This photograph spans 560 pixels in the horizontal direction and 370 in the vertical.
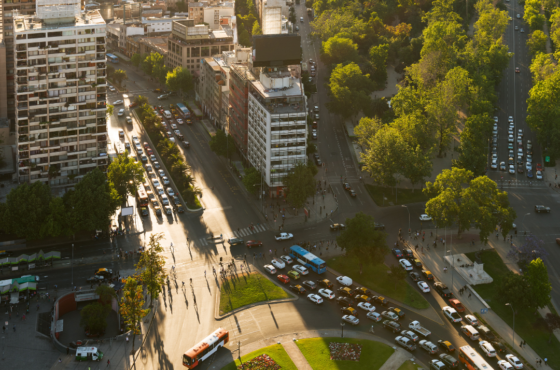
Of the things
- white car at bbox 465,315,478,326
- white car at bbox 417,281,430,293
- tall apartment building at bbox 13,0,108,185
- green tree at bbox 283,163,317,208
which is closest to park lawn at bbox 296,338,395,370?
white car at bbox 465,315,478,326

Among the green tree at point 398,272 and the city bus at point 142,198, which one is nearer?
the green tree at point 398,272

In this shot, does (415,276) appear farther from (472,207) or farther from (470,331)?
(472,207)

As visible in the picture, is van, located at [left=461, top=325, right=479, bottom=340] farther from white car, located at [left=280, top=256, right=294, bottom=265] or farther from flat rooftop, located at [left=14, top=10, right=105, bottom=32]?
flat rooftop, located at [left=14, top=10, right=105, bottom=32]

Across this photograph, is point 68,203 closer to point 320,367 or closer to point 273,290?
point 273,290

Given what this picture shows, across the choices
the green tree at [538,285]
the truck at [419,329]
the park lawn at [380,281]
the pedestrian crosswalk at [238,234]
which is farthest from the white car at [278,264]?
the green tree at [538,285]

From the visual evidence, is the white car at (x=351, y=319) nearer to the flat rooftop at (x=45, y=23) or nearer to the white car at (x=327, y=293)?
the white car at (x=327, y=293)

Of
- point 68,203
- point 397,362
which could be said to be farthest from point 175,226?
point 397,362

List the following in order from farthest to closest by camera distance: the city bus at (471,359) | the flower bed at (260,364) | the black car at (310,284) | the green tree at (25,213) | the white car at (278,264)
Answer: the green tree at (25,213)
the white car at (278,264)
the black car at (310,284)
the flower bed at (260,364)
the city bus at (471,359)

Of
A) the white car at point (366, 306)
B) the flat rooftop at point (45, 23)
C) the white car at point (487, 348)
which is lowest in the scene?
the white car at point (487, 348)
